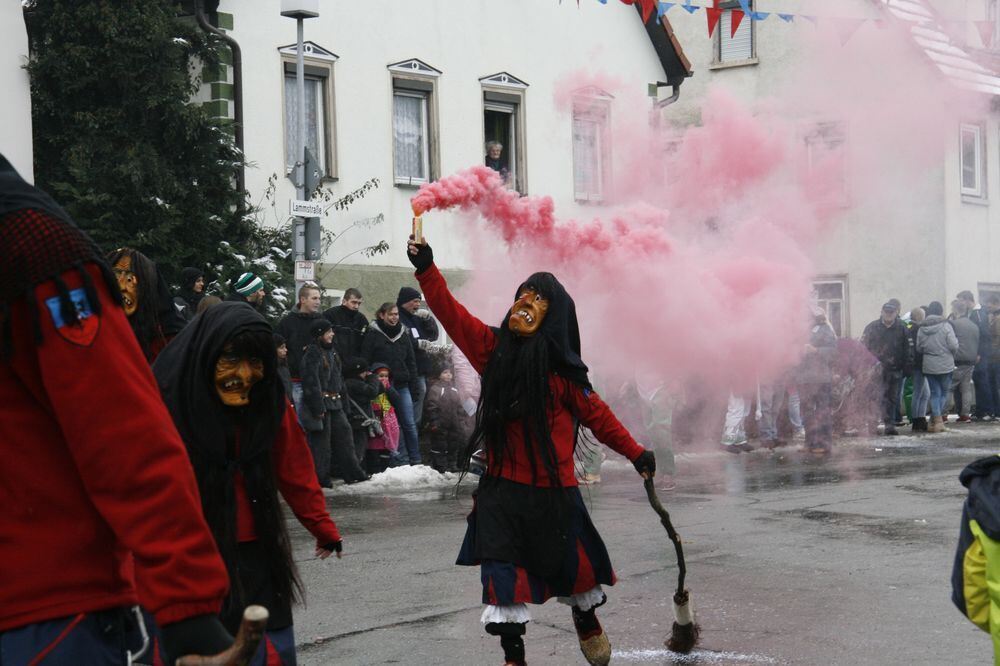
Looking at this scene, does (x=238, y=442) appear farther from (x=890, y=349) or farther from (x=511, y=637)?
(x=890, y=349)

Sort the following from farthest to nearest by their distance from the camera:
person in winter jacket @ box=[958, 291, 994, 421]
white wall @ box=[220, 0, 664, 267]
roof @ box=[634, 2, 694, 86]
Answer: roof @ box=[634, 2, 694, 86] < person in winter jacket @ box=[958, 291, 994, 421] < white wall @ box=[220, 0, 664, 267]

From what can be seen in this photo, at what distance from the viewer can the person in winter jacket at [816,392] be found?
17.1m

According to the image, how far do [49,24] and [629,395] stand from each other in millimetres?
7393

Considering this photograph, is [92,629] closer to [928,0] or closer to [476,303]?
[476,303]

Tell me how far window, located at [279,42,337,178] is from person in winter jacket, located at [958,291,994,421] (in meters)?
9.58

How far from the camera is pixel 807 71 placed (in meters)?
19.5

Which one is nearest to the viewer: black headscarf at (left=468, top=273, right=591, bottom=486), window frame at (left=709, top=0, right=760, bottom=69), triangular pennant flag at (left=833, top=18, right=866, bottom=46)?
black headscarf at (left=468, top=273, right=591, bottom=486)

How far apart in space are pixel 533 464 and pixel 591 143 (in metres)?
16.2

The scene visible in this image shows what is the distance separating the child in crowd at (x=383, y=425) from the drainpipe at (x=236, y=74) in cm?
424

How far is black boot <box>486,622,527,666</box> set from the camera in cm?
603

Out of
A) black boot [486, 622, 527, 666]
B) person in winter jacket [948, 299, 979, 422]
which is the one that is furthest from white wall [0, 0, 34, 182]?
person in winter jacket [948, 299, 979, 422]

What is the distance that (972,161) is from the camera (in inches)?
1071

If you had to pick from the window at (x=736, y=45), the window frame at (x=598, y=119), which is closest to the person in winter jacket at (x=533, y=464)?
the window frame at (x=598, y=119)

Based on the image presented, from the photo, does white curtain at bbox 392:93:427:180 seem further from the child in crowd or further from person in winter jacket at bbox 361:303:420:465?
the child in crowd
